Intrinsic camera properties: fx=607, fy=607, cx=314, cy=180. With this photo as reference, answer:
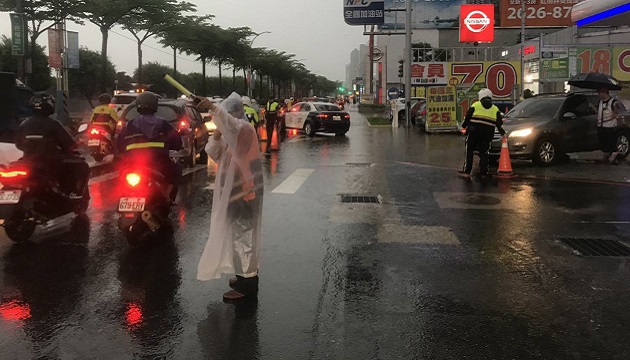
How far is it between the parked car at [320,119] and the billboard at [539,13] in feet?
109

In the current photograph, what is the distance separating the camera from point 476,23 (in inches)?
1609

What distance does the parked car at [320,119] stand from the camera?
2605cm

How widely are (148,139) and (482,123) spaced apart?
7.77m

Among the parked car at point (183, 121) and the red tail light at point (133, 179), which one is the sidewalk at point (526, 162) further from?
the red tail light at point (133, 179)

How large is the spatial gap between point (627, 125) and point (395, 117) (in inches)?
711

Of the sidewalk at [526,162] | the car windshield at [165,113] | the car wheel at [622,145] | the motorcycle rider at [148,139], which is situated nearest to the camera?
the motorcycle rider at [148,139]

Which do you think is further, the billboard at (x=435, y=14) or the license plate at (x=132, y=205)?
the billboard at (x=435, y=14)

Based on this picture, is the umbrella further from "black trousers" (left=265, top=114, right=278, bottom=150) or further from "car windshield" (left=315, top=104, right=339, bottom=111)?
"car windshield" (left=315, top=104, right=339, bottom=111)

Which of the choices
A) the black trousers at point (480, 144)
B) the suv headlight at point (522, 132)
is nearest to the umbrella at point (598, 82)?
the suv headlight at point (522, 132)

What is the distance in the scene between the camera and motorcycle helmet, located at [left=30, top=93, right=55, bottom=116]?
7.20 metres

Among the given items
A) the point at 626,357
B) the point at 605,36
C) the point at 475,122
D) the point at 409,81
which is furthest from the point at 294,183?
the point at 605,36

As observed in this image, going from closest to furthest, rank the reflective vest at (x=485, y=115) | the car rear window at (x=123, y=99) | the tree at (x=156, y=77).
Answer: the reflective vest at (x=485, y=115), the car rear window at (x=123, y=99), the tree at (x=156, y=77)

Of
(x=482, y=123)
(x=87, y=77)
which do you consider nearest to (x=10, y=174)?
(x=482, y=123)

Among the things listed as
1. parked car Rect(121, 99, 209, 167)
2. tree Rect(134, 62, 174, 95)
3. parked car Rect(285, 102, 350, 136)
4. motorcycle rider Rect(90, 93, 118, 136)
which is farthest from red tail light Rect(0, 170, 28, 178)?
tree Rect(134, 62, 174, 95)
